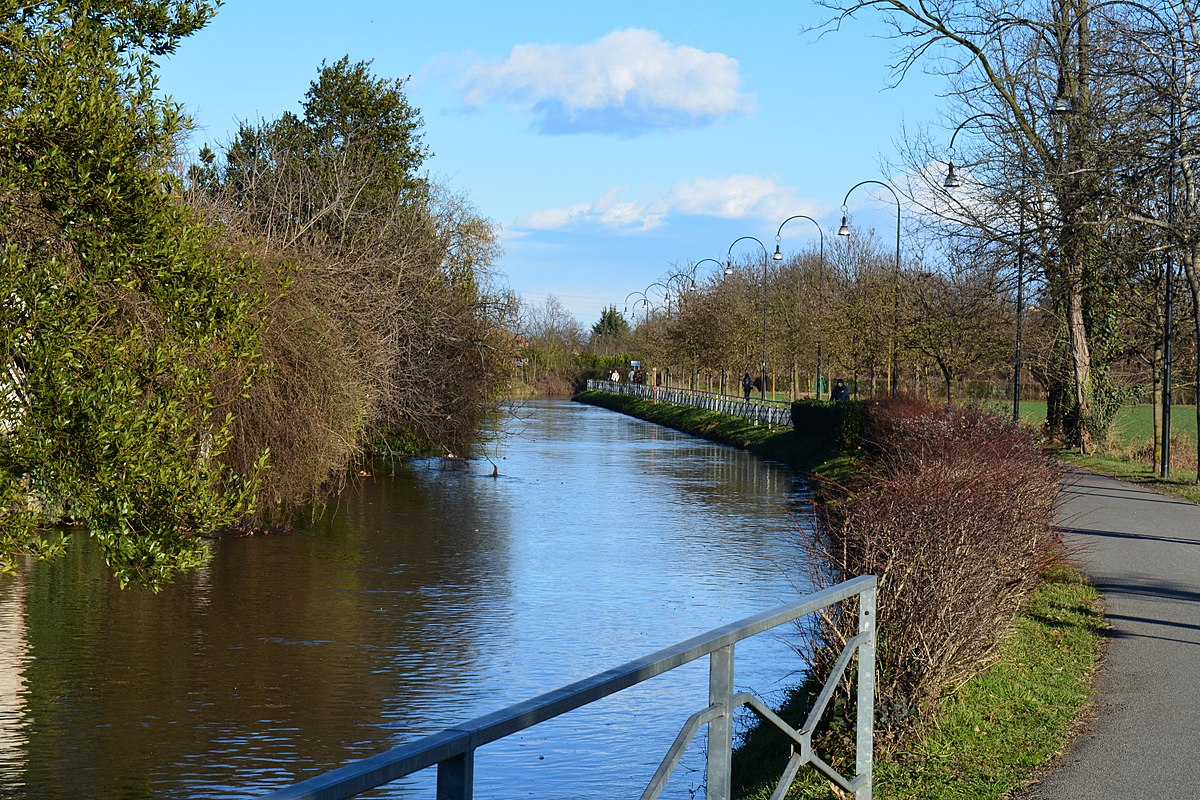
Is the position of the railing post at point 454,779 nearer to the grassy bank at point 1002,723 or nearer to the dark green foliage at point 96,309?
the grassy bank at point 1002,723

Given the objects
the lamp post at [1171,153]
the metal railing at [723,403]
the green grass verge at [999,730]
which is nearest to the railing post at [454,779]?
the green grass verge at [999,730]

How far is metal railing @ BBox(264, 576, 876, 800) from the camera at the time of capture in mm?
2139

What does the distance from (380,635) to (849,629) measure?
664cm

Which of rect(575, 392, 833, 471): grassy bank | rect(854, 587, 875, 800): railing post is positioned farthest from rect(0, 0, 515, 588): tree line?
rect(575, 392, 833, 471): grassy bank

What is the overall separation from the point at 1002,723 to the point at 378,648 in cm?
655

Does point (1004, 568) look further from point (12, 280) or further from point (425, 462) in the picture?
point (425, 462)

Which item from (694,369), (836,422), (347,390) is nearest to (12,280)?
(347,390)

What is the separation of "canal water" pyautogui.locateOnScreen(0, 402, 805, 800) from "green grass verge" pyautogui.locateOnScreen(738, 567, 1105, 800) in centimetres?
154

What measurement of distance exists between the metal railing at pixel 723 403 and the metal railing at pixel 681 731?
122ft

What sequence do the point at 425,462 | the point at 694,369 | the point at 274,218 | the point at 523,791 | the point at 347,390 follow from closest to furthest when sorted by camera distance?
the point at 523,791 < the point at 347,390 < the point at 274,218 < the point at 425,462 < the point at 694,369

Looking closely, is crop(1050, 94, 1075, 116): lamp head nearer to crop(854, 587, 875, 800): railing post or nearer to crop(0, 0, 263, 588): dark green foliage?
crop(0, 0, 263, 588): dark green foliage

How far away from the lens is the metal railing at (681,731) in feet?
7.02

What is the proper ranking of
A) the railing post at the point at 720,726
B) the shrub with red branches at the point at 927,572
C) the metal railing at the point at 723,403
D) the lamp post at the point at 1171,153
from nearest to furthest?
the railing post at the point at 720,726, the shrub with red branches at the point at 927,572, the lamp post at the point at 1171,153, the metal railing at the point at 723,403

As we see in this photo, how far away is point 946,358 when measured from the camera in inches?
1567
